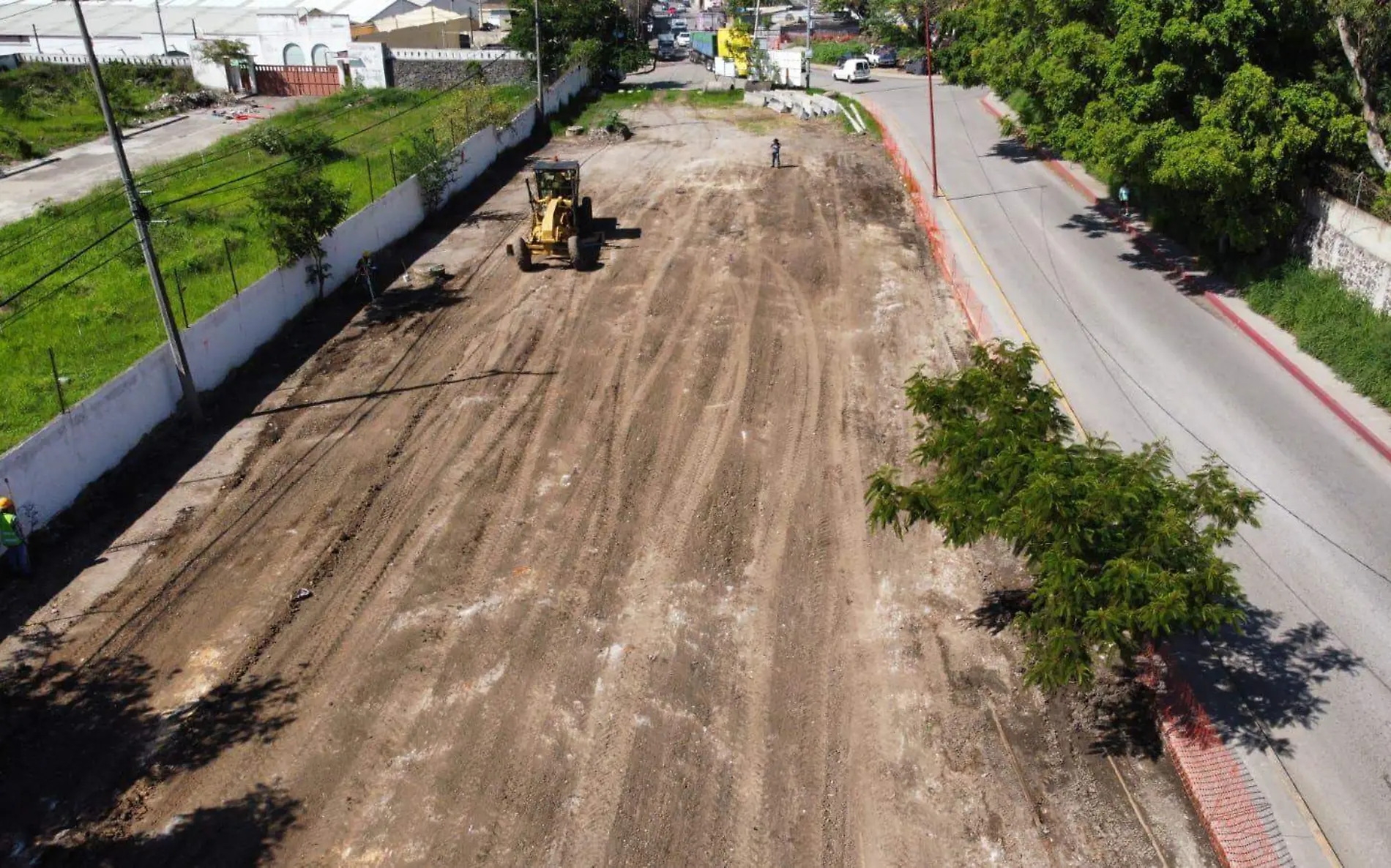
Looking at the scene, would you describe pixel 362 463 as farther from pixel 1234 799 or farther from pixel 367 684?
pixel 1234 799

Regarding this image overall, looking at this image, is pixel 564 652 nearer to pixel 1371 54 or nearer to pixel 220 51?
pixel 1371 54

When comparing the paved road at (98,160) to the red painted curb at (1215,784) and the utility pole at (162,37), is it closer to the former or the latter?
the utility pole at (162,37)

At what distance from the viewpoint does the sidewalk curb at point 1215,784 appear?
34.7 ft

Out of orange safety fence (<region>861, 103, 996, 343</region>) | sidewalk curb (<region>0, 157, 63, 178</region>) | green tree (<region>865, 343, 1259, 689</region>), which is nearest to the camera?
green tree (<region>865, 343, 1259, 689</region>)

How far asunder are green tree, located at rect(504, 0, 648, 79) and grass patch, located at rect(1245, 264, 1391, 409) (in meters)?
35.2

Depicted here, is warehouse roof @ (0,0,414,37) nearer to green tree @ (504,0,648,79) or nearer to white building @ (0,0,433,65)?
white building @ (0,0,433,65)

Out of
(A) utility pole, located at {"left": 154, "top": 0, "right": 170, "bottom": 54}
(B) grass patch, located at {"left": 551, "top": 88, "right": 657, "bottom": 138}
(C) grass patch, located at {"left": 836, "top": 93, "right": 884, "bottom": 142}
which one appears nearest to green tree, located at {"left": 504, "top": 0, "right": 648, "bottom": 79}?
(B) grass patch, located at {"left": 551, "top": 88, "right": 657, "bottom": 138}

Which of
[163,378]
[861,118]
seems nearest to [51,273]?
[163,378]

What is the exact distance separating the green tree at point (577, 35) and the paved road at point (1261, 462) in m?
24.3

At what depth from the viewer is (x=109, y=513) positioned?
16625mm

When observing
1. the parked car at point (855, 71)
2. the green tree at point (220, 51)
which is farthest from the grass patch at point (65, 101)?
the parked car at point (855, 71)

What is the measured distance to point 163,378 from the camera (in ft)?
62.4

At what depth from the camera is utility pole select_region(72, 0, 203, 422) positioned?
16625 millimetres

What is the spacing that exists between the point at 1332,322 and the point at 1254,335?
1551mm
